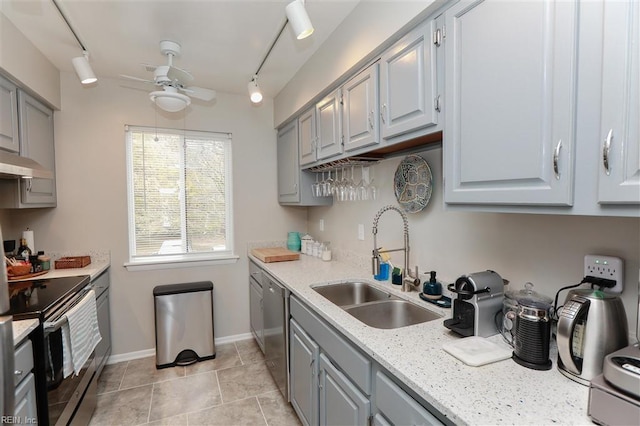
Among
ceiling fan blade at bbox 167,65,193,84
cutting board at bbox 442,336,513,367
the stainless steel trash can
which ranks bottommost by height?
the stainless steel trash can

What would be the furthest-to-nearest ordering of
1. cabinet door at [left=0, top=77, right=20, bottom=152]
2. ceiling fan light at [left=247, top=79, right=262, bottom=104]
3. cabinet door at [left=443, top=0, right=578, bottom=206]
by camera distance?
ceiling fan light at [left=247, top=79, right=262, bottom=104] < cabinet door at [left=0, top=77, right=20, bottom=152] < cabinet door at [left=443, top=0, right=578, bottom=206]

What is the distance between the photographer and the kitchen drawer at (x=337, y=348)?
4.02ft

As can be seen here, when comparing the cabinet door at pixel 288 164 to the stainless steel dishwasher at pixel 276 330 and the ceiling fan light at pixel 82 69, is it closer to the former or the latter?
the stainless steel dishwasher at pixel 276 330

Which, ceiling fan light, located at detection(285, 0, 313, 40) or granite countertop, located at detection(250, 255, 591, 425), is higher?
ceiling fan light, located at detection(285, 0, 313, 40)

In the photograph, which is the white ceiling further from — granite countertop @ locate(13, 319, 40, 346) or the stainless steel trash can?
the stainless steel trash can

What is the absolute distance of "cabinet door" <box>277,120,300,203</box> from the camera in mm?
2947

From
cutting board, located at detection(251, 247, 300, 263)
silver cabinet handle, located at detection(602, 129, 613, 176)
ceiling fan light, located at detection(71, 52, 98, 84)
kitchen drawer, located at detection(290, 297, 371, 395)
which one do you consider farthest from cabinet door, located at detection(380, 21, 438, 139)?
ceiling fan light, located at detection(71, 52, 98, 84)

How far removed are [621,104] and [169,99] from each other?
2217mm

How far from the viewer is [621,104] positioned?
2.47 feet

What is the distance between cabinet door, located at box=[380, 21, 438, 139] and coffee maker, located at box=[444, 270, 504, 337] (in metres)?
0.68

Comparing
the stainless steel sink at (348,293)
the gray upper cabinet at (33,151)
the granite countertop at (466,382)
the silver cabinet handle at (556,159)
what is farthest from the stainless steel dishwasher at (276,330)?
the gray upper cabinet at (33,151)

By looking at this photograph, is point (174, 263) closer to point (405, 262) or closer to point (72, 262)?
point (72, 262)

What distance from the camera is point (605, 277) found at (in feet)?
3.44

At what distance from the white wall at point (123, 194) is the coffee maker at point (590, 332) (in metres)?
2.87
